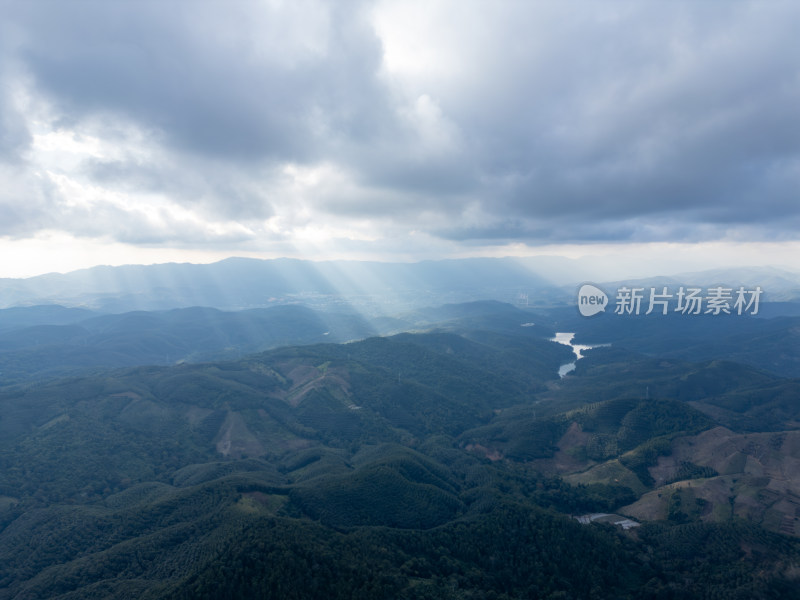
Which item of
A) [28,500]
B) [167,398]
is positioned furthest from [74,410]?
[28,500]

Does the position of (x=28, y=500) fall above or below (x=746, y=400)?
below

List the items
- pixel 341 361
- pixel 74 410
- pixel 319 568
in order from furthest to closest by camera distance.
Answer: pixel 341 361 < pixel 74 410 < pixel 319 568

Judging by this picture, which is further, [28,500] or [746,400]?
[746,400]

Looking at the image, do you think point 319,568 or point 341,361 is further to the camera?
point 341,361

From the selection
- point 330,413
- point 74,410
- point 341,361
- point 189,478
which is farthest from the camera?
point 341,361

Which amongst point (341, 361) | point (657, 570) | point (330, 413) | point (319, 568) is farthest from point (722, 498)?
point (341, 361)

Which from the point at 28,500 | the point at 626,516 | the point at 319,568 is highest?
the point at 319,568

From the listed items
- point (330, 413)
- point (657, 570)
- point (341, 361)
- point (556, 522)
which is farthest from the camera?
point (341, 361)

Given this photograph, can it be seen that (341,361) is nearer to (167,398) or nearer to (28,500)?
(167,398)

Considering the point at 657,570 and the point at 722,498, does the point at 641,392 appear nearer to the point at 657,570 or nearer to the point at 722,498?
the point at 722,498
